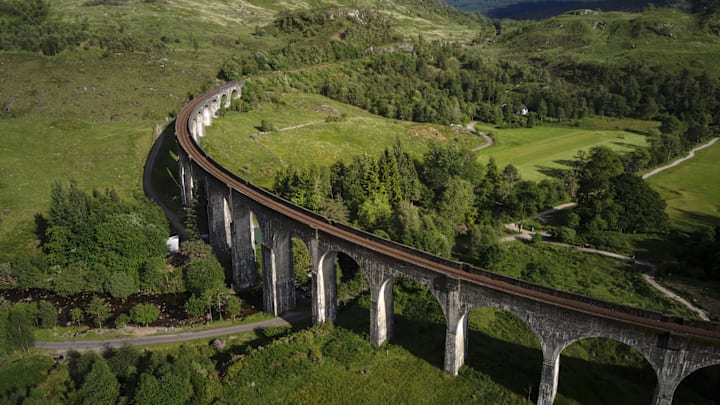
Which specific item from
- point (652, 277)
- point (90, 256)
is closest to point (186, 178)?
point (90, 256)

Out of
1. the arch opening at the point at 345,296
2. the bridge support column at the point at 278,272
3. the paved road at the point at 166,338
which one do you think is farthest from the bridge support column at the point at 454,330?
the bridge support column at the point at 278,272

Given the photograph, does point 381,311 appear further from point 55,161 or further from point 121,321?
point 55,161

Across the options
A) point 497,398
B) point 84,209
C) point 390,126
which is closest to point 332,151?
point 390,126

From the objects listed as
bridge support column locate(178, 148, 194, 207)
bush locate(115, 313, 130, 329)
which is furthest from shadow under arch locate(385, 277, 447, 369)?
bridge support column locate(178, 148, 194, 207)

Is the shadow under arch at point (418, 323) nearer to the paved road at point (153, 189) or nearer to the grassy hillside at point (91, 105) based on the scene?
the paved road at point (153, 189)

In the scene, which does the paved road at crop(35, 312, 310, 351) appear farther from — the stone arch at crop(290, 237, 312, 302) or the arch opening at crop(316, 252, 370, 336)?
the stone arch at crop(290, 237, 312, 302)

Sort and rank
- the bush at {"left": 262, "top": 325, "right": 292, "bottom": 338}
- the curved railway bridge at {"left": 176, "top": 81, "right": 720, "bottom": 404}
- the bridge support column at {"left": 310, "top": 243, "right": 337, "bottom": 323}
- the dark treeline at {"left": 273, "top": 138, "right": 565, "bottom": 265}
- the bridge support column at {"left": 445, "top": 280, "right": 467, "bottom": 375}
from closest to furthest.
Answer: the curved railway bridge at {"left": 176, "top": 81, "right": 720, "bottom": 404} < the bridge support column at {"left": 445, "top": 280, "right": 467, "bottom": 375} < the bridge support column at {"left": 310, "top": 243, "right": 337, "bottom": 323} < the bush at {"left": 262, "top": 325, "right": 292, "bottom": 338} < the dark treeline at {"left": 273, "top": 138, "right": 565, "bottom": 265}
